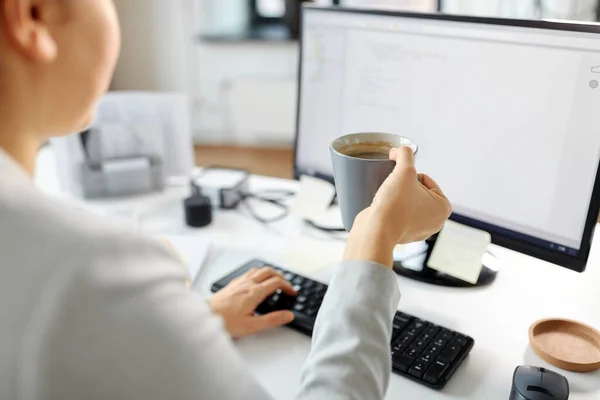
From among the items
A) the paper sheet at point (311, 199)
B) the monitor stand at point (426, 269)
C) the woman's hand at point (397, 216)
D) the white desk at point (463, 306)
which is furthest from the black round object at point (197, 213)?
the woman's hand at point (397, 216)

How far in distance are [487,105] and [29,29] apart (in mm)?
691

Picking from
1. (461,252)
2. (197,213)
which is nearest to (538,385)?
(461,252)

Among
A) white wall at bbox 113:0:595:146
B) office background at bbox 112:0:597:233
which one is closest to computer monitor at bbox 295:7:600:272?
office background at bbox 112:0:597:233

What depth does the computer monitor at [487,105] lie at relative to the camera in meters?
0.88

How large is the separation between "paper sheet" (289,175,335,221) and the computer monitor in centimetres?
13

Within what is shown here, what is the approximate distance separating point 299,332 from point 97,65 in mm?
512

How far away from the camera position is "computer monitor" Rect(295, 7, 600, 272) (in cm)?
88

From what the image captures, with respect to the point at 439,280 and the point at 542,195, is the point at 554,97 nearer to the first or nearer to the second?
the point at 542,195

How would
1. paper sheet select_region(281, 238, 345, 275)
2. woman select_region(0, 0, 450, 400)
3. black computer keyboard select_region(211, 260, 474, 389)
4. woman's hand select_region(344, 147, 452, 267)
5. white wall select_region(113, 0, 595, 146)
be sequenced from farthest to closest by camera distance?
white wall select_region(113, 0, 595, 146) < paper sheet select_region(281, 238, 345, 275) < black computer keyboard select_region(211, 260, 474, 389) < woman's hand select_region(344, 147, 452, 267) < woman select_region(0, 0, 450, 400)

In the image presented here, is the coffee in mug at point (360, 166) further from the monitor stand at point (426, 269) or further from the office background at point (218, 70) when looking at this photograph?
the office background at point (218, 70)

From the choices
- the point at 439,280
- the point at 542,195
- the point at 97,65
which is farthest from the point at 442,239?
the point at 97,65

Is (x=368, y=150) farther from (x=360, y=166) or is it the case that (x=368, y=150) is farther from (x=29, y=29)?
(x=29, y=29)

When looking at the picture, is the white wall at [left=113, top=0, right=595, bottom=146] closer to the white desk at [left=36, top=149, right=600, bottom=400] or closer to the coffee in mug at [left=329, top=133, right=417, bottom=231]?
the white desk at [left=36, top=149, right=600, bottom=400]

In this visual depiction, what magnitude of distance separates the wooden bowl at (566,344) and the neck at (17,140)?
679 mm
